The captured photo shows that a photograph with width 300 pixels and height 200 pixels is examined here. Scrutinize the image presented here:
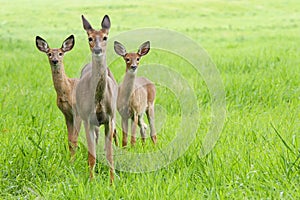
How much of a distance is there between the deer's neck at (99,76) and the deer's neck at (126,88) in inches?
41.4

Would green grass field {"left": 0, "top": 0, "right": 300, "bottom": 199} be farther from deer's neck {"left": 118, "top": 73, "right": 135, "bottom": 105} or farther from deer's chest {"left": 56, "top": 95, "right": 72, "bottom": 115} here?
deer's neck {"left": 118, "top": 73, "right": 135, "bottom": 105}

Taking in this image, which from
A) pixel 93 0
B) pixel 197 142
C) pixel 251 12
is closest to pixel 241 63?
pixel 197 142

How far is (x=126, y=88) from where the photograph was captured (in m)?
5.61

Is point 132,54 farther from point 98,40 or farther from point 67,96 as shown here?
point 98,40

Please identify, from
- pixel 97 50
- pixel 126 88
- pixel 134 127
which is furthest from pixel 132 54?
pixel 97 50

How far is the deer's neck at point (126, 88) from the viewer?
553 centimetres

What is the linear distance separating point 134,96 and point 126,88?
392 mm

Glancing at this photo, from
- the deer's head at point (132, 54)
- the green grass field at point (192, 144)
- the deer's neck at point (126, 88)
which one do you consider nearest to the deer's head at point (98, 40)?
the green grass field at point (192, 144)

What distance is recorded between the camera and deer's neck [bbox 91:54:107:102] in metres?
4.29

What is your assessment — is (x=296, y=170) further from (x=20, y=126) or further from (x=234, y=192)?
(x=20, y=126)

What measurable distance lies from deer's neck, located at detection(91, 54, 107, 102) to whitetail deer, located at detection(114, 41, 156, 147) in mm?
768

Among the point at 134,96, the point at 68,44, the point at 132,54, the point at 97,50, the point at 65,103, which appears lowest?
the point at 134,96

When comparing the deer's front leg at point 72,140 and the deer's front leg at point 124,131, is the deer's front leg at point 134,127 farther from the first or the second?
the deer's front leg at point 72,140

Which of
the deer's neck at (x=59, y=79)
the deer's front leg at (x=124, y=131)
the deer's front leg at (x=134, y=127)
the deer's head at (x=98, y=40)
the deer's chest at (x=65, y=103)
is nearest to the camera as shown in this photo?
the deer's head at (x=98, y=40)
